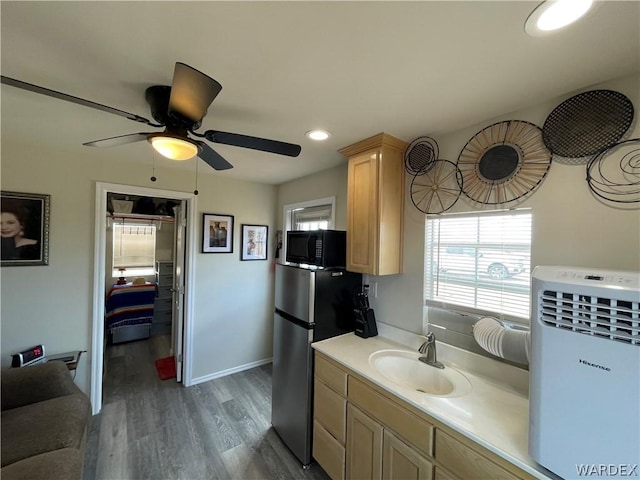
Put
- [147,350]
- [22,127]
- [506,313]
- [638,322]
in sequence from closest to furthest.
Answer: [638,322] → [506,313] → [22,127] → [147,350]

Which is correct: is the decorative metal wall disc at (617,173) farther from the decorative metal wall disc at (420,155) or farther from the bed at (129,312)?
the bed at (129,312)

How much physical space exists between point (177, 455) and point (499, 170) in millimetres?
2948

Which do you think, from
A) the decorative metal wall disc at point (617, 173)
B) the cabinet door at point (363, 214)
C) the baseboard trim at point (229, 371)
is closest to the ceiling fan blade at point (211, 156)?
the cabinet door at point (363, 214)

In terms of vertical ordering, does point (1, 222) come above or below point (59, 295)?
above

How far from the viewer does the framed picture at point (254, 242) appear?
3266 millimetres

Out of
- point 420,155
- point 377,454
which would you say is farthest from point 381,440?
point 420,155

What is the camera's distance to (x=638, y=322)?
75cm

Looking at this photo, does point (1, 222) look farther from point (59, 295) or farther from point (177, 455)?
point (177, 455)

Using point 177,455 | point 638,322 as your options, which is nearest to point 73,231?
point 177,455

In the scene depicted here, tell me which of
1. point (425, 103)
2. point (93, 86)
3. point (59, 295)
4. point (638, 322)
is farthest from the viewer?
point (59, 295)

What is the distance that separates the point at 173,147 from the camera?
1252 millimetres

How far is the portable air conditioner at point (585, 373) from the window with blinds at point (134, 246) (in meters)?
5.83

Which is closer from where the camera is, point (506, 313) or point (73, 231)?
point (506, 313)

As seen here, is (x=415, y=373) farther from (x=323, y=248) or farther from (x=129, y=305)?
(x=129, y=305)
